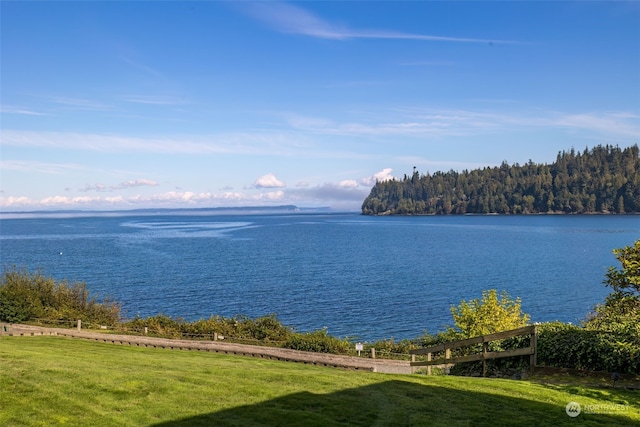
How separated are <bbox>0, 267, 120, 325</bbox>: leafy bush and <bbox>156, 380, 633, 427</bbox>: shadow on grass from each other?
31700mm

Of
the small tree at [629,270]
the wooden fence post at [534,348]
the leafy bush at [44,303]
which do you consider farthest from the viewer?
the leafy bush at [44,303]

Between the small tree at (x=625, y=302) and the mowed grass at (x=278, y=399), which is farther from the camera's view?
the small tree at (x=625, y=302)

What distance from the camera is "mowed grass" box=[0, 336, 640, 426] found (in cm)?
1102

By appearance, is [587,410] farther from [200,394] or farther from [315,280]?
[315,280]

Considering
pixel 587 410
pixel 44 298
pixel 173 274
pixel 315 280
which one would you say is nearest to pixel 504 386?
pixel 587 410

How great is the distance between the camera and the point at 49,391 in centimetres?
1334

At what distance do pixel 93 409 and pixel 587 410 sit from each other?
11219 mm

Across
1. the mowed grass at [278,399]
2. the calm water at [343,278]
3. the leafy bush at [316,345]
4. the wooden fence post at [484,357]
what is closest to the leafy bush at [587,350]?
the mowed grass at [278,399]

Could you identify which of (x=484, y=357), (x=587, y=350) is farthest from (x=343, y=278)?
(x=587, y=350)

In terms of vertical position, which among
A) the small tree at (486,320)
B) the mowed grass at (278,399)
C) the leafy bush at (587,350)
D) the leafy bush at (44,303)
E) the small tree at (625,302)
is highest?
the small tree at (625,302)

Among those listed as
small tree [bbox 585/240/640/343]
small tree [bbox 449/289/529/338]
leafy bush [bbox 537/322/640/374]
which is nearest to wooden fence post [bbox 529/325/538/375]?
leafy bush [bbox 537/322/640/374]

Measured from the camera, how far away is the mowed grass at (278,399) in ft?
36.2

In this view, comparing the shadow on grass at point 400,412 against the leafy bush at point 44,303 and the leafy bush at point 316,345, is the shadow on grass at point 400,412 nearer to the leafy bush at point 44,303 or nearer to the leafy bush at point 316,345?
the leafy bush at point 316,345

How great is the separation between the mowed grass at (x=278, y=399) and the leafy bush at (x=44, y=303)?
81.8ft
